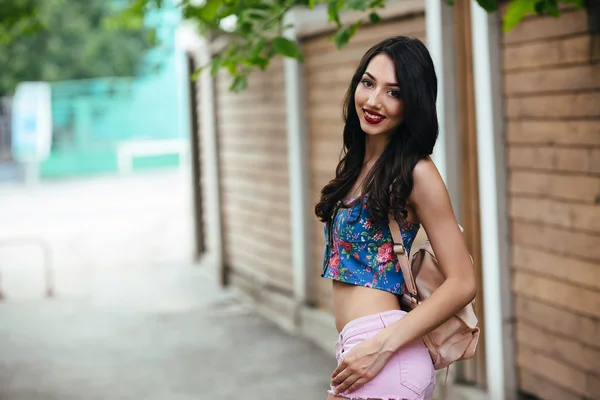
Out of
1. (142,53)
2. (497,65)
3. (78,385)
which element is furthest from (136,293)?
(142,53)

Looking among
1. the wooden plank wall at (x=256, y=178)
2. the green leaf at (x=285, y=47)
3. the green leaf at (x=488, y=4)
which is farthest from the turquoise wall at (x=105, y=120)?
the green leaf at (x=488, y=4)

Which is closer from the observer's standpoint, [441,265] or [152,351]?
[441,265]

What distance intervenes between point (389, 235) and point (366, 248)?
0.24ft

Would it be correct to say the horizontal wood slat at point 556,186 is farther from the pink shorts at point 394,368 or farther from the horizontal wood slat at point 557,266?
the pink shorts at point 394,368

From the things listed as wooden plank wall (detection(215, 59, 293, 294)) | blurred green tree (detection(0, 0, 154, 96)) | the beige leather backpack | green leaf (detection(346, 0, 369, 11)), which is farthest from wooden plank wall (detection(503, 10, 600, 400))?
blurred green tree (detection(0, 0, 154, 96))

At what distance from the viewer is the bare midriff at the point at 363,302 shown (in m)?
2.63

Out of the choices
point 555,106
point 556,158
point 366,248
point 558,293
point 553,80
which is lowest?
point 558,293

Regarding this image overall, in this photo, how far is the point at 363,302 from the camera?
2.64 metres

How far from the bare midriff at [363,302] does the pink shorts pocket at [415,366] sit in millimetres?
130

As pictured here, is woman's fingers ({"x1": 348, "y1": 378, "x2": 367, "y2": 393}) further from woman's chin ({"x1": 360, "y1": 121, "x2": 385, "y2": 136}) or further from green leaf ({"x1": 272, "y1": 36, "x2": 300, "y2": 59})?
green leaf ({"x1": 272, "y1": 36, "x2": 300, "y2": 59})

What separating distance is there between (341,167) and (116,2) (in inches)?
1193

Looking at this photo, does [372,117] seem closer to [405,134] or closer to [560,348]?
[405,134]

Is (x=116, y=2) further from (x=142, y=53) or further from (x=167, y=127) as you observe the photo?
(x=167, y=127)

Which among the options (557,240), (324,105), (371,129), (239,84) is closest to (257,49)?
(239,84)
